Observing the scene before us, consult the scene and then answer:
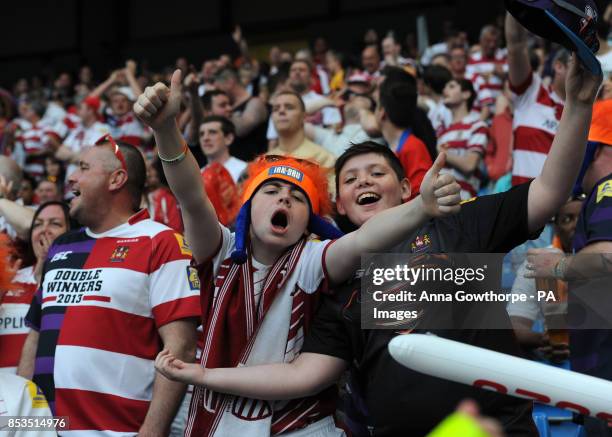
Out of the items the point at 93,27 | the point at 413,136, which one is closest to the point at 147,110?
the point at 413,136

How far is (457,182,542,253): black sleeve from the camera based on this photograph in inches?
104

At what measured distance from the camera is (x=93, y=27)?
20453 mm

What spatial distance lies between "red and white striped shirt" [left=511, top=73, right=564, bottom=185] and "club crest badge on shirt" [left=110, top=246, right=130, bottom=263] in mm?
3186

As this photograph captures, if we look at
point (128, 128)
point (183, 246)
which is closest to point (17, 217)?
point (183, 246)

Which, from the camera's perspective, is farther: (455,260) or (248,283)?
(248,283)

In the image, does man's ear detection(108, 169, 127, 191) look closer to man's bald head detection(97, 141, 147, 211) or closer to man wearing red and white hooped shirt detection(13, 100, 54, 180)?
man's bald head detection(97, 141, 147, 211)

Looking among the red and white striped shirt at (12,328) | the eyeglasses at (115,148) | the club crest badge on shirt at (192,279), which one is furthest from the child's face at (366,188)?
the red and white striped shirt at (12,328)

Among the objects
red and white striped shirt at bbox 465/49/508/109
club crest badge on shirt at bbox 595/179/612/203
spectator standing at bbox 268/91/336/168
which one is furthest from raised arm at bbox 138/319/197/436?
red and white striped shirt at bbox 465/49/508/109

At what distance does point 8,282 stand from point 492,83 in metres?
6.77

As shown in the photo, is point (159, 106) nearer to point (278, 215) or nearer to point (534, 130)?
point (278, 215)

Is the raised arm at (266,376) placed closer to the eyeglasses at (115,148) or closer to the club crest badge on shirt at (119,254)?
the club crest badge on shirt at (119,254)

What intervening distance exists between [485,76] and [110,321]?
276 inches

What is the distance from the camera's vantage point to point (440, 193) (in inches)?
94.5

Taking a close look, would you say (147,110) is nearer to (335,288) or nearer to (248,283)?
(248,283)
